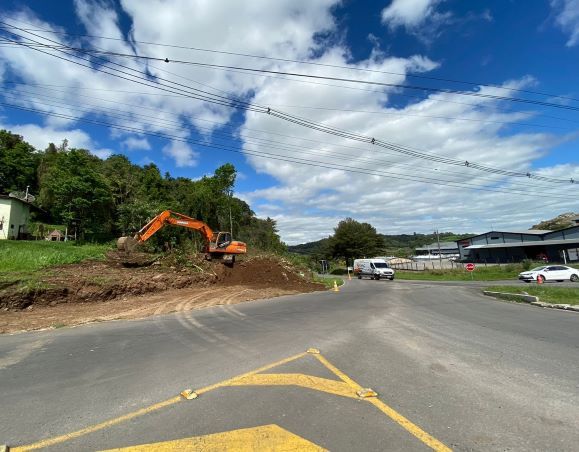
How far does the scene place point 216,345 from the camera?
8.12 metres

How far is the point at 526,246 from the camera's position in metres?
68.8

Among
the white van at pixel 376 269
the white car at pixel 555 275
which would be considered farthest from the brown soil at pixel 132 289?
the white van at pixel 376 269

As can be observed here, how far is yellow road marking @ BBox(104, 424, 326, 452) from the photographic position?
3545 millimetres

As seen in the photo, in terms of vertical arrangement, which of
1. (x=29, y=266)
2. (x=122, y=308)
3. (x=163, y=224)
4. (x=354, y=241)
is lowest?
(x=122, y=308)

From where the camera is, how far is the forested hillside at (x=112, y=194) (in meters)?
45.4

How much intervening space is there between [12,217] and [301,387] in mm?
50722

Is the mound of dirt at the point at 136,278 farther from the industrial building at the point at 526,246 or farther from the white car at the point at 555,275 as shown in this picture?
the industrial building at the point at 526,246

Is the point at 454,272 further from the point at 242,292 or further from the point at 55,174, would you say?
the point at 55,174

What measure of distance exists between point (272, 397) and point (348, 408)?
3.43 feet

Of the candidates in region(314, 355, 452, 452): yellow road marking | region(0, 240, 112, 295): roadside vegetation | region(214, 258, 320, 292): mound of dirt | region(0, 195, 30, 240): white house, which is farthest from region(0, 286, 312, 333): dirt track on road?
region(0, 195, 30, 240): white house

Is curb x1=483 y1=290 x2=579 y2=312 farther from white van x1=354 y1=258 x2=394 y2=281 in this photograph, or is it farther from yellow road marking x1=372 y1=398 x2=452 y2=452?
white van x1=354 y1=258 x2=394 y2=281

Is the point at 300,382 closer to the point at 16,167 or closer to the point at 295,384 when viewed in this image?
the point at 295,384

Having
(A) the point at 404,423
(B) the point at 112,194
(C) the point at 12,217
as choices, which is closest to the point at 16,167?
(B) the point at 112,194

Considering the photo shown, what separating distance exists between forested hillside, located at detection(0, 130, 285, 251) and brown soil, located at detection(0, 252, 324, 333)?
1651 centimetres
